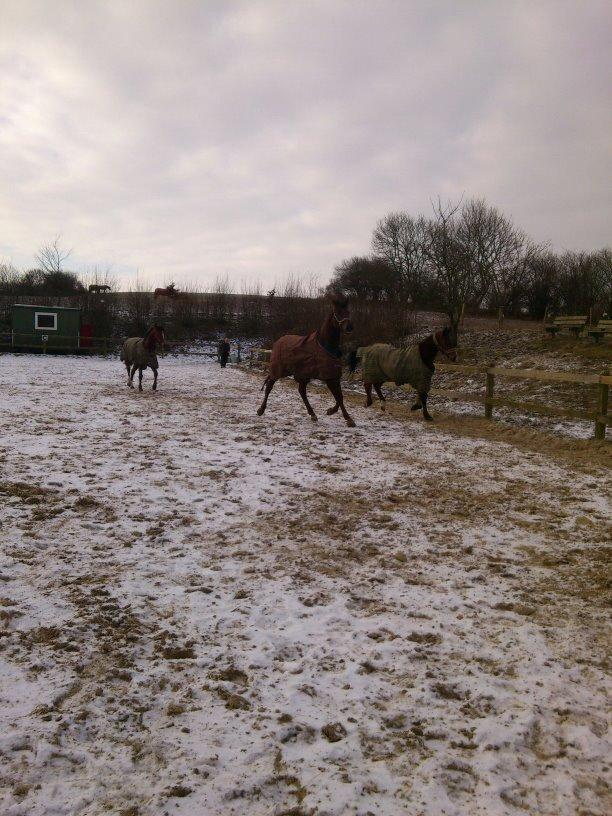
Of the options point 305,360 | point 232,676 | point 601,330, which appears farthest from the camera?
point 601,330

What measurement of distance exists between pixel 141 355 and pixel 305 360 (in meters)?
A: 5.44

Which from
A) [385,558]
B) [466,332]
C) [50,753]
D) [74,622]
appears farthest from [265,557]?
[466,332]

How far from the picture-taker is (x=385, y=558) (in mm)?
3607

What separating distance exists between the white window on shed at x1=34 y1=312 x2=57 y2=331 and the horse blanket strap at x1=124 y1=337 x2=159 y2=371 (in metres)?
20.0

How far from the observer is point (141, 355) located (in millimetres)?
12578

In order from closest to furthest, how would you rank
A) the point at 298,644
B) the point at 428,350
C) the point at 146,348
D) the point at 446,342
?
the point at 298,644 → the point at 446,342 → the point at 428,350 → the point at 146,348

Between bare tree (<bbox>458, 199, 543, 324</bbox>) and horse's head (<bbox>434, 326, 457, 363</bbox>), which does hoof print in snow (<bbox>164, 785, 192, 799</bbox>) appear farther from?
bare tree (<bbox>458, 199, 543, 324</bbox>)

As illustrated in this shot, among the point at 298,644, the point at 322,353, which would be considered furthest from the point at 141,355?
the point at 298,644

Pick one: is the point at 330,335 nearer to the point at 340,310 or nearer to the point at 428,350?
the point at 340,310

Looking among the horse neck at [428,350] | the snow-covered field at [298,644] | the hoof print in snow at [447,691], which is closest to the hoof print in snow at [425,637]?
the snow-covered field at [298,644]

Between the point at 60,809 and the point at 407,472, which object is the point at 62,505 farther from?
the point at 407,472

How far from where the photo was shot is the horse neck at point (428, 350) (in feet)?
30.8

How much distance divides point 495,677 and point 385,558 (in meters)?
1.30

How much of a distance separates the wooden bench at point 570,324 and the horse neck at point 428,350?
11.6 m
